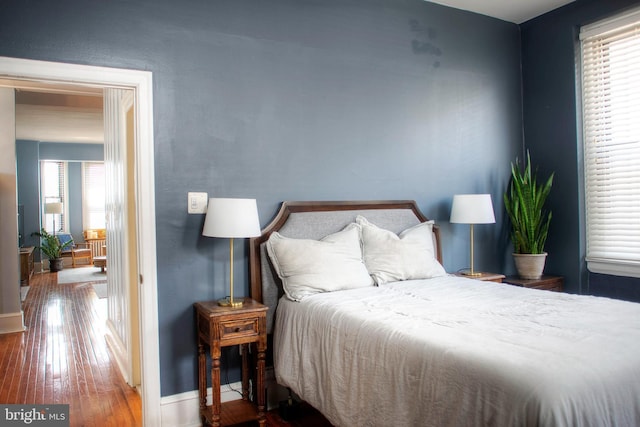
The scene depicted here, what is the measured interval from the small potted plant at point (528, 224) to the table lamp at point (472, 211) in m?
0.47

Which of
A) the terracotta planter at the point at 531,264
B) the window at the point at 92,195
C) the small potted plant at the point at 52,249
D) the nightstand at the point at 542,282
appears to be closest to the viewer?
the nightstand at the point at 542,282

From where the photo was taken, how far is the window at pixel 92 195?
35.9 ft

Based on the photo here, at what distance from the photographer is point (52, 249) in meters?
9.51

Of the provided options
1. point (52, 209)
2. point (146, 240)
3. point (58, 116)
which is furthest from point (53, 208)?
point (146, 240)

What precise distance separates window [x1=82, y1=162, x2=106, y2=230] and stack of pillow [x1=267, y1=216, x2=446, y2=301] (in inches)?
370

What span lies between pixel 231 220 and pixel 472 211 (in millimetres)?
1924

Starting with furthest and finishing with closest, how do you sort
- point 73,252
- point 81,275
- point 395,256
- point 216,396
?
point 73,252 → point 81,275 → point 395,256 → point 216,396

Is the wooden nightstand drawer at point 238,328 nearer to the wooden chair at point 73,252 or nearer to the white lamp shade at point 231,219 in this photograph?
the white lamp shade at point 231,219

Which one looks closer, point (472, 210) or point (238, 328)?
point (238, 328)

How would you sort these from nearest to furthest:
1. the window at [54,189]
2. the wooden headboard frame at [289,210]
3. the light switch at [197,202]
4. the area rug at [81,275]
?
the light switch at [197,202]
the wooden headboard frame at [289,210]
the area rug at [81,275]
the window at [54,189]

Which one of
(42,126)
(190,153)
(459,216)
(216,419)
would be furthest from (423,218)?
(42,126)

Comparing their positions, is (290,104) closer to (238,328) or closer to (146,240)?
(146,240)

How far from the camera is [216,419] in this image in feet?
8.22

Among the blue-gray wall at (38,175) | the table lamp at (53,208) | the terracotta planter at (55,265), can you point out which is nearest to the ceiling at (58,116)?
the blue-gray wall at (38,175)
